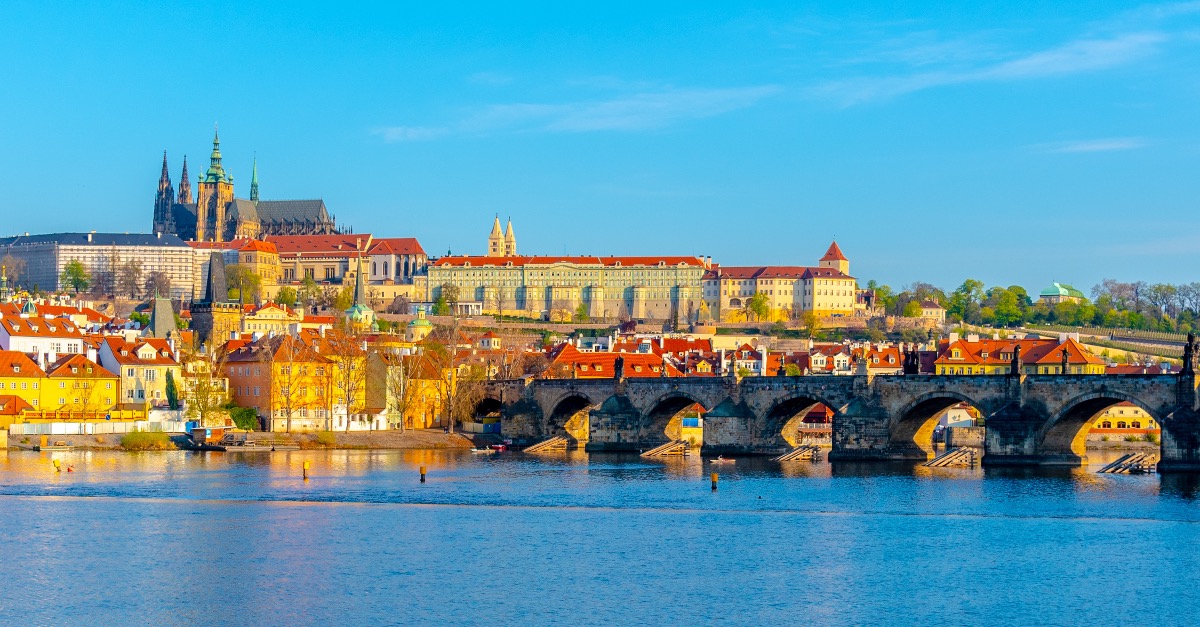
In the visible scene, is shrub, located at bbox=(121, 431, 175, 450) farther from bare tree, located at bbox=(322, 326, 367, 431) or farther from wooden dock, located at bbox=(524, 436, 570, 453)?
wooden dock, located at bbox=(524, 436, 570, 453)

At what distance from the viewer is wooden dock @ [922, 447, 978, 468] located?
6541cm

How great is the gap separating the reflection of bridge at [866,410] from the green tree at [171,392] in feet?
48.4

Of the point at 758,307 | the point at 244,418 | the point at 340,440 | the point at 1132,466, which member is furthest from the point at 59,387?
the point at 758,307

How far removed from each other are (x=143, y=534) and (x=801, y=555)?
1578cm

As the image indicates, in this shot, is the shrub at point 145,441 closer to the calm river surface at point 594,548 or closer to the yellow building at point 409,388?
the calm river surface at point 594,548

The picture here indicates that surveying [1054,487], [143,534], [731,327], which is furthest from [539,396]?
[731,327]

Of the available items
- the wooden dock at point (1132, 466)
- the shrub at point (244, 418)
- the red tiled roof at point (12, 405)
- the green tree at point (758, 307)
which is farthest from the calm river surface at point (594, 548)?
the green tree at point (758, 307)

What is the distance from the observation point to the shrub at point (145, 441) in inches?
2781

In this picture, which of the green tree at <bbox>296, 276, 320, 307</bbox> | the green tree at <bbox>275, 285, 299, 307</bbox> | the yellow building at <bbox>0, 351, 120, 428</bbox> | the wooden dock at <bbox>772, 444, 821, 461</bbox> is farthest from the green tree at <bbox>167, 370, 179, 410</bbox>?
the green tree at <bbox>296, 276, 320, 307</bbox>

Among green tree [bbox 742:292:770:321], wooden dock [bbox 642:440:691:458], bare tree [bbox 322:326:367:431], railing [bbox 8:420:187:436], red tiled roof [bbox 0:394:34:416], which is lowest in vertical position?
wooden dock [bbox 642:440:691:458]

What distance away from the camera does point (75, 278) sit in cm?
19175

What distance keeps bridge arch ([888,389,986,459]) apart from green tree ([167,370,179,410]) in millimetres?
32948

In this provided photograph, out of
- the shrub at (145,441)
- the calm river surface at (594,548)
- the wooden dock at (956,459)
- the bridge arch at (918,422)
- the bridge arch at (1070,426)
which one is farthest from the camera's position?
the shrub at (145,441)

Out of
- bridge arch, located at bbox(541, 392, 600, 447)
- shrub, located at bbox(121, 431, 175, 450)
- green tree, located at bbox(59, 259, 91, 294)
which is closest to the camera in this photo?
shrub, located at bbox(121, 431, 175, 450)
